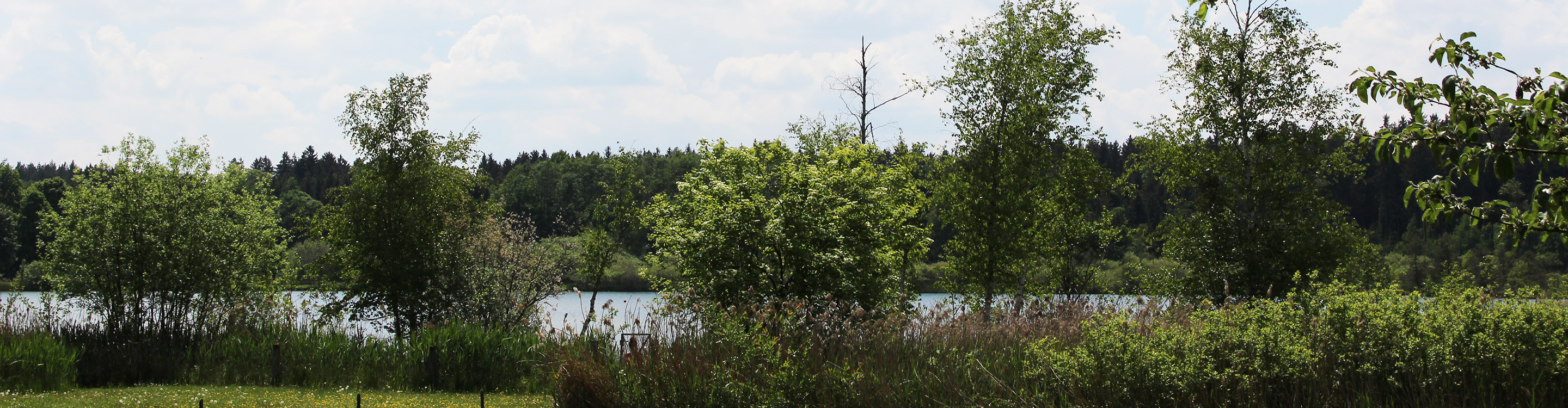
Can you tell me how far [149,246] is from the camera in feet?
60.0

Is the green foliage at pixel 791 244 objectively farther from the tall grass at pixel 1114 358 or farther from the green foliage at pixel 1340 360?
the green foliage at pixel 1340 360

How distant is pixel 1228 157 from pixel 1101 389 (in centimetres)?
1630

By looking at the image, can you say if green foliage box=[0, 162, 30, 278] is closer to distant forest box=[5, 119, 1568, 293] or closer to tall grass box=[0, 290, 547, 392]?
distant forest box=[5, 119, 1568, 293]

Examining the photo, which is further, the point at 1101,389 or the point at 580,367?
the point at 580,367

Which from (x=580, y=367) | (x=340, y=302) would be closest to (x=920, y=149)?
(x=340, y=302)

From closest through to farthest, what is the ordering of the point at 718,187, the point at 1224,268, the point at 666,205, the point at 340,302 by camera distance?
the point at 718,187
the point at 666,205
the point at 1224,268
the point at 340,302

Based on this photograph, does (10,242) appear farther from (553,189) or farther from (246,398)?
(246,398)

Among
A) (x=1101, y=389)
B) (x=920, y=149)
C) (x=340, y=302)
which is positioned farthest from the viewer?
(x=920, y=149)

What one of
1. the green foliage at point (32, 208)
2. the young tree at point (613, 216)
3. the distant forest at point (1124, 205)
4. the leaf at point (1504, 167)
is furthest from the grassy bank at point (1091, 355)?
the green foliage at point (32, 208)

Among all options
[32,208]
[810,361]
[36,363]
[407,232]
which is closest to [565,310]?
[407,232]

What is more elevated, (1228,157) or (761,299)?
(1228,157)

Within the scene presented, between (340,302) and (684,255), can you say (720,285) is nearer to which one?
(684,255)

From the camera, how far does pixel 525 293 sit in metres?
24.4

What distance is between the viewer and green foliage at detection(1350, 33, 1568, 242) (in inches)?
152
